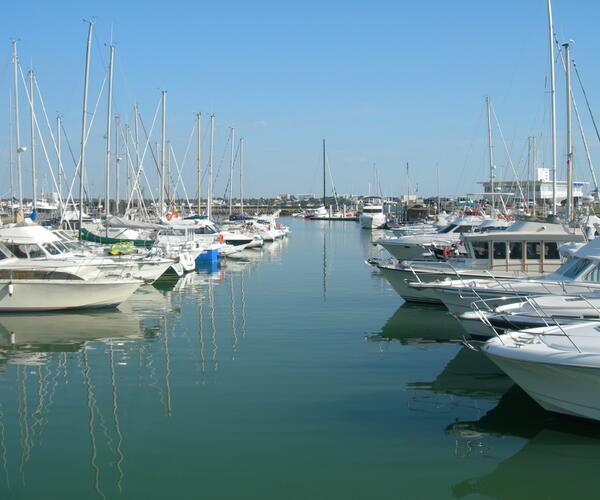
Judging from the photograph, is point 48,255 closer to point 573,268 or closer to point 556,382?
point 573,268

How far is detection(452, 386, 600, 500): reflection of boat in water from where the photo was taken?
952 centimetres

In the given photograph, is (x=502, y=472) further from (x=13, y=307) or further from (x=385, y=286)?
(x=385, y=286)

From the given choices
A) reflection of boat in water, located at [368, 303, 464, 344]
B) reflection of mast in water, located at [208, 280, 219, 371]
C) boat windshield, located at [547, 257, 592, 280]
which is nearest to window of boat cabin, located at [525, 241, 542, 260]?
reflection of boat in water, located at [368, 303, 464, 344]

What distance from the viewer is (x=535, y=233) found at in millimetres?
22500

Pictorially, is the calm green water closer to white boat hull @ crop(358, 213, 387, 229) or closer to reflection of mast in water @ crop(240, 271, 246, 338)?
reflection of mast in water @ crop(240, 271, 246, 338)

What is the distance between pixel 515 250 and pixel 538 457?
12.9m

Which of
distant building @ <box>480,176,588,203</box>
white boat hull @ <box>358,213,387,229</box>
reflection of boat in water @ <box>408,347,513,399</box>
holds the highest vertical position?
distant building @ <box>480,176,588,203</box>

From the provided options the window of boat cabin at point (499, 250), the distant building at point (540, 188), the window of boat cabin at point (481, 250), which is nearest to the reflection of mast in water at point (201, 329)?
the window of boat cabin at point (481, 250)

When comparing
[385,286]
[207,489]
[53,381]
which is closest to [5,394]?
[53,381]

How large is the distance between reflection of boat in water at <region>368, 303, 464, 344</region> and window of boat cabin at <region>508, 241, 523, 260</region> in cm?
250

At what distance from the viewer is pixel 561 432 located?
11289mm

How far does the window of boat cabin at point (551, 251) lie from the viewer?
2256 centimetres

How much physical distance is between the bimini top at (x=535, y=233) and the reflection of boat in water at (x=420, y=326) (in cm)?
254

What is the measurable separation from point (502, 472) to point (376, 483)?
5.60 feet
